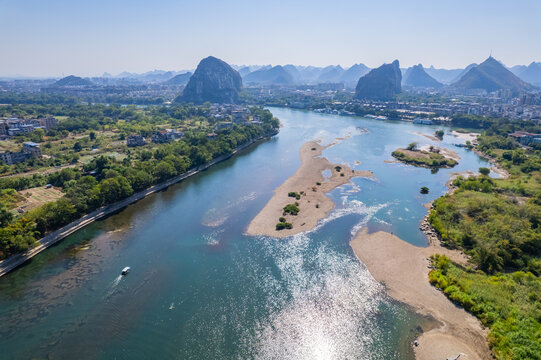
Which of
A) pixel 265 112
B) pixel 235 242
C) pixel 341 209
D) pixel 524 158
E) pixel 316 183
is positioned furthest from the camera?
pixel 265 112

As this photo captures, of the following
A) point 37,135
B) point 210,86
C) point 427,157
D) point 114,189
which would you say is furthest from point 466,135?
point 37,135

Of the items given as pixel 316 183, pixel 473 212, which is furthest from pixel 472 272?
pixel 316 183

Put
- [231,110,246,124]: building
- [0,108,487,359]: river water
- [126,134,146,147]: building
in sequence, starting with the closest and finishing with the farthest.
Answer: [0,108,487,359]: river water → [126,134,146,147]: building → [231,110,246,124]: building

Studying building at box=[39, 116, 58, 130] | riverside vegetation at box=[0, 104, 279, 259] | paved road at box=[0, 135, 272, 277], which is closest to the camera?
paved road at box=[0, 135, 272, 277]

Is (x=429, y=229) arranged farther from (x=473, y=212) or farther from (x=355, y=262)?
(x=355, y=262)

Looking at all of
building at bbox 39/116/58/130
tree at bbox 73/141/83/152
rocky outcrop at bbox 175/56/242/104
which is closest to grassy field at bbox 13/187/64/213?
tree at bbox 73/141/83/152

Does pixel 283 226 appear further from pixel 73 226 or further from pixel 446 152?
pixel 446 152

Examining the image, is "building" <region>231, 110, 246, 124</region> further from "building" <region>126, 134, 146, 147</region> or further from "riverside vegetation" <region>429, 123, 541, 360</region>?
"riverside vegetation" <region>429, 123, 541, 360</region>

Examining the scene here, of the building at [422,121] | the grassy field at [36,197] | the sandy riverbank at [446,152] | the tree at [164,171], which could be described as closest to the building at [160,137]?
the tree at [164,171]
